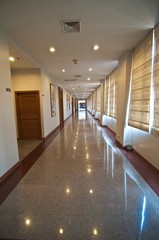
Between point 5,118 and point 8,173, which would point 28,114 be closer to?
point 5,118

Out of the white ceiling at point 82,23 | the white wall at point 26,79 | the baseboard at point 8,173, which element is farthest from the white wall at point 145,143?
the white wall at point 26,79

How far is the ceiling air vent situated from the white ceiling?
0.08 metres

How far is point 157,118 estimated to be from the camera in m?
2.33

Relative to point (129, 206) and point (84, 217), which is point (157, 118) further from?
point (84, 217)

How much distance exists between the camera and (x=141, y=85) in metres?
2.90

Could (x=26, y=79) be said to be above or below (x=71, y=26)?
below

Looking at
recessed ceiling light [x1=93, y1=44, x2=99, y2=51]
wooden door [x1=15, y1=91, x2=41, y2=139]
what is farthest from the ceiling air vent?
wooden door [x1=15, y1=91, x2=41, y2=139]

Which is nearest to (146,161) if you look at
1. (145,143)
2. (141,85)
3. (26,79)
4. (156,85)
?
(145,143)

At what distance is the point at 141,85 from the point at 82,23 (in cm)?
203

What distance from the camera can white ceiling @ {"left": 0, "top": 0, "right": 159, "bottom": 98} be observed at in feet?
5.80

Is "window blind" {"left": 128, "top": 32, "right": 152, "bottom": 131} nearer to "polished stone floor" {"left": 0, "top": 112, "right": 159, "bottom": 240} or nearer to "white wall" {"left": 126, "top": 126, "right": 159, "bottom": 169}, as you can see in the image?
"white wall" {"left": 126, "top": 126, "right": 159, "bottom": 169}

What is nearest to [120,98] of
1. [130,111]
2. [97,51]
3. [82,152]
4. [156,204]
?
[130,111]

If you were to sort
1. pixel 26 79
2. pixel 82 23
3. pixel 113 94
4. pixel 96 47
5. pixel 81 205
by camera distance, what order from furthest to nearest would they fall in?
pixel 113 94
pixel 26 79
pixel 96 47
pixel 82 23
pixel 81 205

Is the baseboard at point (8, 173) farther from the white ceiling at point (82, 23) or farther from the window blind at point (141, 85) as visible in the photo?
the window blind at point (141, 85)
